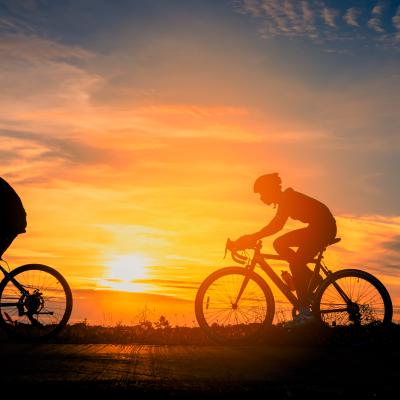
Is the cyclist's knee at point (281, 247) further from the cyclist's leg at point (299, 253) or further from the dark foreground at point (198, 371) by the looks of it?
the dark foreground at point (198, 371)

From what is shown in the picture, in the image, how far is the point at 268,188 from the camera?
33.5ft

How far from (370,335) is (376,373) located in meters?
3.83

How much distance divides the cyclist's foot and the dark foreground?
1.01 meters

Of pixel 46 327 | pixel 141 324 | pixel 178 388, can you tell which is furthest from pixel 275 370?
pixel 141 324

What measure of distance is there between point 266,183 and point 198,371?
452 centimetres

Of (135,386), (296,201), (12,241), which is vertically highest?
(296,201)

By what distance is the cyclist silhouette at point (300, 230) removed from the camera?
1020 cm

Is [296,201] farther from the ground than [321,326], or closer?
farther from the ground

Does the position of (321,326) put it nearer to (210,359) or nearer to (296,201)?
(296,201)

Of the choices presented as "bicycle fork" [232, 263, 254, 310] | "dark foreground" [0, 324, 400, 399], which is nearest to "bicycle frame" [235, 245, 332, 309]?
"bicycle fork" [232, 263, 254, 310]

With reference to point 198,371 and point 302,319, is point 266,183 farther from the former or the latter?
point 198,371

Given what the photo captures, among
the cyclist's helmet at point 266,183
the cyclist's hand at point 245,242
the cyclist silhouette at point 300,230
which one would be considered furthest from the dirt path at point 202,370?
the cyclist's helmet at point 266,183

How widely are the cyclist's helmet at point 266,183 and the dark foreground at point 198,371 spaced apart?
2651mm

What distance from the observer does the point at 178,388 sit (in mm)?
5344
